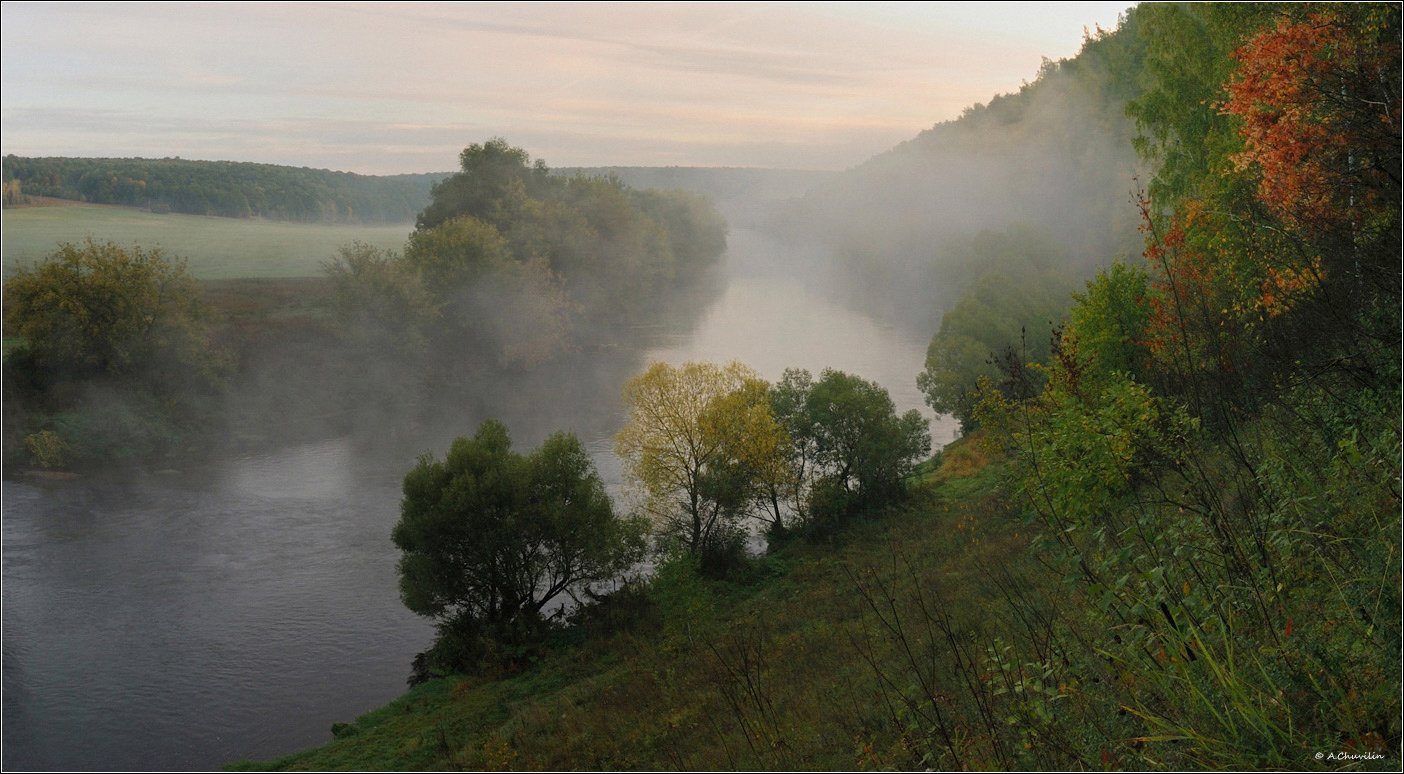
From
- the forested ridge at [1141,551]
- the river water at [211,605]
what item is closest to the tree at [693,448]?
the forested ridge at [1141,551]

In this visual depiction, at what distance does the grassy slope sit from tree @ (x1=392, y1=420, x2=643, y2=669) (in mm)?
1757

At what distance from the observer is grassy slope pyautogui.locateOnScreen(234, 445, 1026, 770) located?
9.03 m

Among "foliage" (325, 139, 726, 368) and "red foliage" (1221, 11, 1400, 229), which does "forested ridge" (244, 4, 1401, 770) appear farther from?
"foliage" (325, 139, 726, 368)

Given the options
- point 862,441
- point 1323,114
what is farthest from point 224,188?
point 1323,114

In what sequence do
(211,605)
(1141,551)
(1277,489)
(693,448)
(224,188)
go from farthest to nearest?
(224,188) < (693,448) < (211,605) < (1141,551) < (1277,489)

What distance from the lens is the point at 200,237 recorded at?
5581 centimetres

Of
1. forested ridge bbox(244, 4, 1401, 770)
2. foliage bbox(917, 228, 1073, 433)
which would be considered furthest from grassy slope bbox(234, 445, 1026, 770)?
foliage bbox(917, 228, 1073, 433)

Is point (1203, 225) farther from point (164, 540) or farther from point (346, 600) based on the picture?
point (164, 540)

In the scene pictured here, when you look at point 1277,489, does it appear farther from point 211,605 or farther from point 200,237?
point 200,237

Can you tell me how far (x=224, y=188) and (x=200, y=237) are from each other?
8296 mm

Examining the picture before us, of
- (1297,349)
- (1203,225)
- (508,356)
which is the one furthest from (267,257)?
(1297,349)

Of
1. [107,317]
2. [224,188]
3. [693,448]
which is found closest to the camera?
[693,448]

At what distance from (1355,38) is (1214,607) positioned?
6010 millimetres

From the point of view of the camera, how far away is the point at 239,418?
3909 cm
